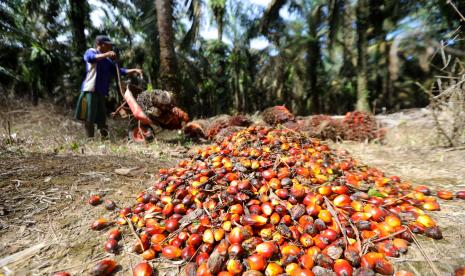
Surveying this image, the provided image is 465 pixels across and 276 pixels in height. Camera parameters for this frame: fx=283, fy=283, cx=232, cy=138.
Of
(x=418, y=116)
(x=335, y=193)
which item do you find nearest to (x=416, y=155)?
(x=418, y=116)

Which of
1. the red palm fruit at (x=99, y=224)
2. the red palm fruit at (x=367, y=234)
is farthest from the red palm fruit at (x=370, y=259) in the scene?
the red palm fruit at (x=99, y=224)

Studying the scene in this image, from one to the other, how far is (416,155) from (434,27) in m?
10.3

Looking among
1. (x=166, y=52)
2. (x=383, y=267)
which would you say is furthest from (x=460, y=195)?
(x=166, y=52)

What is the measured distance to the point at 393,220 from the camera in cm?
132

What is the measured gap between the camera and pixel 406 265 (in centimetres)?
117

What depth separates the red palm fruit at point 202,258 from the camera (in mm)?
1191

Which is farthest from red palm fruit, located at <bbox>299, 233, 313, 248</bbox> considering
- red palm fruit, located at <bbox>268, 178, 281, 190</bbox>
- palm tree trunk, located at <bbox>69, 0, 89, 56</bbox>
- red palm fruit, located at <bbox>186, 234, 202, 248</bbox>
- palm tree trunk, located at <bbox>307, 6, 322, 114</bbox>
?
palm tree trunk, located at <bbox>307, 6, 322, 114</bbox>

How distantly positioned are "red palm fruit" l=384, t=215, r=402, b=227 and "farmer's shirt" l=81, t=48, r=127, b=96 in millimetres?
3656

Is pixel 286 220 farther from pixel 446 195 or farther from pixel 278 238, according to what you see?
pixel 446 195

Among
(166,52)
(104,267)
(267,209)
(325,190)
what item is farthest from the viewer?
(166,52)

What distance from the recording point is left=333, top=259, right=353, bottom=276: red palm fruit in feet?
3.52

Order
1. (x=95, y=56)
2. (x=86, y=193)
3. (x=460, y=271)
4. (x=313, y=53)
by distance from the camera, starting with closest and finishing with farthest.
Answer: (x=460, y=271) → (x=86, y=193) → (x=95, y=56) → (x=313, y=53)

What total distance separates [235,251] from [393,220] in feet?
2.49

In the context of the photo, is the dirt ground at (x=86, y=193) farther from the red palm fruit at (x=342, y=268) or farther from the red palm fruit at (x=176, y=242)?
the red palm fruit at (x=342, y=268)
